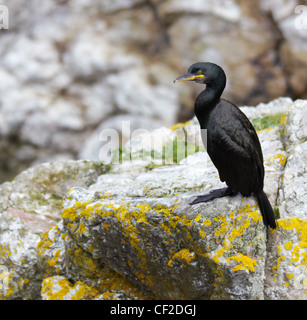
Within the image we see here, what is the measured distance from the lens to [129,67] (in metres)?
16.7

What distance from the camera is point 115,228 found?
194 inches

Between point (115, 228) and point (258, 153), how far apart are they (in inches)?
72.6

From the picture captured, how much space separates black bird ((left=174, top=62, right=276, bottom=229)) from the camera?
14.8ft

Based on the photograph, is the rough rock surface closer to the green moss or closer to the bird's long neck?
the green moss

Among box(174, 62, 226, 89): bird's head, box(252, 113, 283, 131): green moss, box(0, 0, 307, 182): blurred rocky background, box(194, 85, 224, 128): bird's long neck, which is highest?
box(0, 0, 307, 182): blurred rocky background

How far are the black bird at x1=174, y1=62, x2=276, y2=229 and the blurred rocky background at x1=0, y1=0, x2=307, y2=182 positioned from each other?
11.0 metres

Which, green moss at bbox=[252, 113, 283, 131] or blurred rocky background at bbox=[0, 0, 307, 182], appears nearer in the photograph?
green moss at bbox=[252, 113, 283, 131]

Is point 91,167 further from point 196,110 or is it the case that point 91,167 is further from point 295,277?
point 295,277

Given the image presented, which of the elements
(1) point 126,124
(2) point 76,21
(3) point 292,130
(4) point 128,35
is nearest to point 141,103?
(1) point 126,124

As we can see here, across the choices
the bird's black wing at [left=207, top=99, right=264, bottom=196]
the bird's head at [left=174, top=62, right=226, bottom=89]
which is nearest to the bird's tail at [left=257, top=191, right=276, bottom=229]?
the bird's black wing at [left=207, top=99, right=264, bottom=196]

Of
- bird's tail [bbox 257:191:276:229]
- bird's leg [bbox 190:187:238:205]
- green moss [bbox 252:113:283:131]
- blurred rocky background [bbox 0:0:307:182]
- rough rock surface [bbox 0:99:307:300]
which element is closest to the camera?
rough rock surface [bbox 0:99:307:300]

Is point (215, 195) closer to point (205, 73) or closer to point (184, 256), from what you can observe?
point (184, 256)

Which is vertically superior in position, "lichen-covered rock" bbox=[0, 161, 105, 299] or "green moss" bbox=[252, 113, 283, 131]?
"green moss" bbox=[252, 113, 283, 131]

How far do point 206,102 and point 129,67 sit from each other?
41.4 ft
